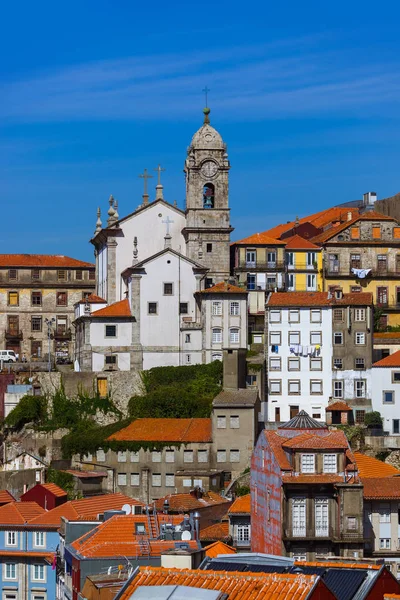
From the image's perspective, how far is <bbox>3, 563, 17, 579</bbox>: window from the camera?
71.4m

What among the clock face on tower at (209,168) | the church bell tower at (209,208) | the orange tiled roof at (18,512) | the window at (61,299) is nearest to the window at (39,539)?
the orange tiled roof at (18,512)

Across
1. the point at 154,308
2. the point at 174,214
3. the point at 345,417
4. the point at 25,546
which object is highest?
the point at 174,214

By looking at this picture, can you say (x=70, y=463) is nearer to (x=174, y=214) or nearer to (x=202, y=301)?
(x=202, y=301)

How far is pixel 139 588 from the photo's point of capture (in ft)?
121

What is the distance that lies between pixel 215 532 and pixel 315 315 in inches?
1084

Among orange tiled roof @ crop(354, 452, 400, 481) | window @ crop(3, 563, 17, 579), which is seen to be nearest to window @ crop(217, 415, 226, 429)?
orange tiled roof @ crop(354, 452, 400, 481)

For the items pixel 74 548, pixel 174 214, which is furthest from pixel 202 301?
pixel 74 548

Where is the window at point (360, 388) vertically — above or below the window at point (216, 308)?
below

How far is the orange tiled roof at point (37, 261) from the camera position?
127500mm

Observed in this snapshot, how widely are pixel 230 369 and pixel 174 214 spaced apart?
666 inches

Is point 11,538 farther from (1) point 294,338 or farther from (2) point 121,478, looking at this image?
(1) point 294,338

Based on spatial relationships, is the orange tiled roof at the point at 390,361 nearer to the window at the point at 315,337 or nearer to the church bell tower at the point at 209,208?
A: the window at the point at 315,337

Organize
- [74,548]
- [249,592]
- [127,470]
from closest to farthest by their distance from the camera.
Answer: [249,592] → [74,548] → [127,470]

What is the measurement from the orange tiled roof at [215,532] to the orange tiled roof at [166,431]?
15756 mm
